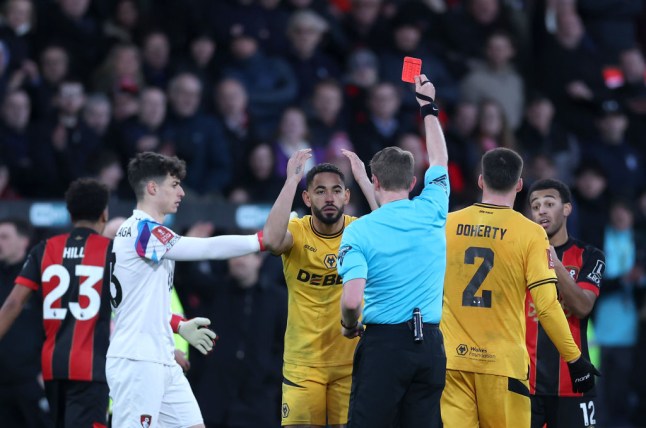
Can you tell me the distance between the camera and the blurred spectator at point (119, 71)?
1392 centimetres

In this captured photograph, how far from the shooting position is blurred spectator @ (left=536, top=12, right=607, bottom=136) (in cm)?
1706

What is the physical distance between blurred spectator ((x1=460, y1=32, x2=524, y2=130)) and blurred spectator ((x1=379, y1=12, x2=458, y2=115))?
40 cm

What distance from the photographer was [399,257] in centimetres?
766

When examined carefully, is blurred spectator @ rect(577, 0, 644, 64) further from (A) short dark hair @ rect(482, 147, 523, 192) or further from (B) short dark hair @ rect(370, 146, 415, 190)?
(B) short dark hair @ rect(370, 146, 415, 190)

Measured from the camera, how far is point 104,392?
30.5ft

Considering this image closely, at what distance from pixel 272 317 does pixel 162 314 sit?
411cm

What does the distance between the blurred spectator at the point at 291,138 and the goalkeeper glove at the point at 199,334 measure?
5760 millimetres

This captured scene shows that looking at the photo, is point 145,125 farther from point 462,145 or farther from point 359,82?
point 462,145

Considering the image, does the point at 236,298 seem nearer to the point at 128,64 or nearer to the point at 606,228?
the point at 128,64

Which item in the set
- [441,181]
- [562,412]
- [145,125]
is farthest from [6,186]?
[562,412]

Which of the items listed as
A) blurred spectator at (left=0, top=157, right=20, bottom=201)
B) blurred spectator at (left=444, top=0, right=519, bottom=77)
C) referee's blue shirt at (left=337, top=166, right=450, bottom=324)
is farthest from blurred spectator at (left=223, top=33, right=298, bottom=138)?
referee's blue shirt at (left=337, top=166, right=450, bottom=324)

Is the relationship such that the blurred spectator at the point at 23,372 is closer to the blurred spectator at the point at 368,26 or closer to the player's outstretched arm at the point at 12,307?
the player's outstretched arm at the point at 12,307

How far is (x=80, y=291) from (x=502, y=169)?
3.36 meters

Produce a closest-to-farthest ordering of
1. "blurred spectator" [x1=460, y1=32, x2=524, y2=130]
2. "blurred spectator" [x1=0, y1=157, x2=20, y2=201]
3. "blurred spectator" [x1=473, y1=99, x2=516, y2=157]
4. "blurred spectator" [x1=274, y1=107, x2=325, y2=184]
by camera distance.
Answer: "blurred spectator" [x1=0, y1=157, x2=20, y2=201]
"blurred spectator" [x1=274, y1=107, x2=325, y2=184]
"blurred spectator" [x1=473, y1=99, x2=516, y2=157]
"blurred spectator" [x1=460, y1=32, x2=524, y2=130]
